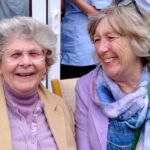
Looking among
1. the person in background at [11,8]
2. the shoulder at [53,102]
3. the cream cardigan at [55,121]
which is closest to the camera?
the cream cardigan at [55,121]

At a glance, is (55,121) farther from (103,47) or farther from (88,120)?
(103,47)

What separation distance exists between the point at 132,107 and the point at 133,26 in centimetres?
38

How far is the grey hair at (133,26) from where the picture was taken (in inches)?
80.7

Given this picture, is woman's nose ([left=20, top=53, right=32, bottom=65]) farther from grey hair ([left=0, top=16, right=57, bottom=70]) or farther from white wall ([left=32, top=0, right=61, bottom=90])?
white wall ([left=32, top=0, right=61, bottom=90])

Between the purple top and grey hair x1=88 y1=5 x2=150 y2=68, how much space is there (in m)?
0.51

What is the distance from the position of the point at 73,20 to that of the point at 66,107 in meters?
1.35

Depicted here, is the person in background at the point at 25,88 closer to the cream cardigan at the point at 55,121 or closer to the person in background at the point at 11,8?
the cream cardigan at the point at 55,121

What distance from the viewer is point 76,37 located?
3.45 meters

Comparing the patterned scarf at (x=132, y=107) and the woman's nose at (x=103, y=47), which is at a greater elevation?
the woman's nose at (x=103, y=47)

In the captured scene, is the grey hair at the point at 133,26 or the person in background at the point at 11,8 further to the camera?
the person in background at the point at 11,8

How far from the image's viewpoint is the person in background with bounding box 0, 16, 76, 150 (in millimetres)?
2010

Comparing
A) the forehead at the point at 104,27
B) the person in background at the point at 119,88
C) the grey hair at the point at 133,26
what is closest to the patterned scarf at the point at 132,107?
the person in background at the point at 119,88

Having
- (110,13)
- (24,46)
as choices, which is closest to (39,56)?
(24,46)

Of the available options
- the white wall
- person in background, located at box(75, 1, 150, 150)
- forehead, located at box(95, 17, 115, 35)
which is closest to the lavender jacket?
person in background, located at box(75, 1, 150, 150)
